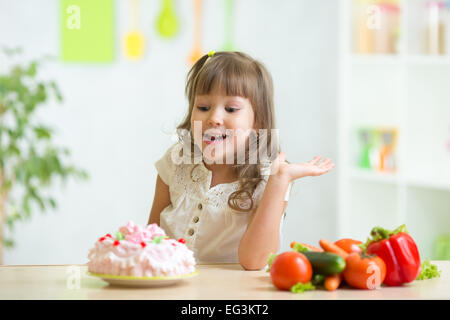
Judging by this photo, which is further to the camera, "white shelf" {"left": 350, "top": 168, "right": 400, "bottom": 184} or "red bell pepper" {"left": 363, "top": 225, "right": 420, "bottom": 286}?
"white shelf" {"left": 350, "top": 168, "right": 400, "bottom": 184}

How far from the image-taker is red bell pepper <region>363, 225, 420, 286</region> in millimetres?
1046

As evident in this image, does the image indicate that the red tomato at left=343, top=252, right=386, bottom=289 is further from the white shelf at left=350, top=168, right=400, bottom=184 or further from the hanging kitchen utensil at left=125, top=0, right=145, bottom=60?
the hanging kitchen utensil at left=125, top=0, right=145, bottom=60

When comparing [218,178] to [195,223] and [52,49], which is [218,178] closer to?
[195,223]

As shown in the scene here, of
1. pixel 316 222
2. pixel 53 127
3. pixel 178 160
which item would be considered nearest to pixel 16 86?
pixel 53 127

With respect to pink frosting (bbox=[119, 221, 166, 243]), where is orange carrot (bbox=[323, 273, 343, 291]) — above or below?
below

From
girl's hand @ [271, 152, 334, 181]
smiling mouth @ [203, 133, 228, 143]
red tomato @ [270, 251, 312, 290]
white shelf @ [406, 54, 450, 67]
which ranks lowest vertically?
red tomato @ [270, 251, 312, 290]

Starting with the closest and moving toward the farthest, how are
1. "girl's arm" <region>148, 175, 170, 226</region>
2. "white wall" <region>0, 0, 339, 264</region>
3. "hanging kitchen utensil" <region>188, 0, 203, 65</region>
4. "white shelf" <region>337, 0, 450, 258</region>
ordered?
"girl's arm" <region>148, 175, 170, 226</region>, "white shelf" <region>337, 0, 450, 258</region>, "white wall" <region>0, 0, 339, 264</region>, "hanging kitchen utensil" <region>188, 0, 203, 65</region>

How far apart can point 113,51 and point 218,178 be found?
2178 millimetres

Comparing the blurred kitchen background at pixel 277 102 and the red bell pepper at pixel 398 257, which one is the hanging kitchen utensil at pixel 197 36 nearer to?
the blurred kitchen background at pixel 277 102

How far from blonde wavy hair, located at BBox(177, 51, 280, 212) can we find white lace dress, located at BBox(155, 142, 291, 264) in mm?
26

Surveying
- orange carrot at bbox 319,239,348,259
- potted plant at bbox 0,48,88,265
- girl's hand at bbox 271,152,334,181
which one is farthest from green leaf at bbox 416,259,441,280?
potted plant at bbox 0,48,88,265

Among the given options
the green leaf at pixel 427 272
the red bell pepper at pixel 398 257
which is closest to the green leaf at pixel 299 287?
the red bell pepper at pixel 398 257

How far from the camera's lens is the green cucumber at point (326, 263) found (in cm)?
101

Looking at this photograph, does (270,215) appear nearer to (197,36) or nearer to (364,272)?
(364,272)
